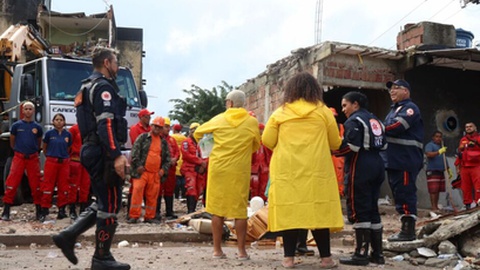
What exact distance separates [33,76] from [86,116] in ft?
19.0

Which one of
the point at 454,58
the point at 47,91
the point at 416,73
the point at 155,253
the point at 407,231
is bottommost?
the point at 155,253

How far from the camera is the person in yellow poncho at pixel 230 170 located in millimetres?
5359

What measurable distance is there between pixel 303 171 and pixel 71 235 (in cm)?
206

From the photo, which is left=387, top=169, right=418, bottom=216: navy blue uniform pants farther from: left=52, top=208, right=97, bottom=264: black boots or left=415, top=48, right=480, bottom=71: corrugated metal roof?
left=415, top=48, right=480, bottom=71: corrugated metal roof

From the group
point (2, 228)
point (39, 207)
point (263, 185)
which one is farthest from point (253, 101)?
point (2, 228)

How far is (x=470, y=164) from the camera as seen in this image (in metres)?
10.2

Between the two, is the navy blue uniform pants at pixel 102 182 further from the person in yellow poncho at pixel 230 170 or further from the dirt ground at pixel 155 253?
the person in yellow poncho at pixel 230 170

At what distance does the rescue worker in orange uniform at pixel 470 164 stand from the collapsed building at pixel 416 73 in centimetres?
145

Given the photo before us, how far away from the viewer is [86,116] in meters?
4.57

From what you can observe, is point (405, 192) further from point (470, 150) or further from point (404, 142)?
point (470, 150)

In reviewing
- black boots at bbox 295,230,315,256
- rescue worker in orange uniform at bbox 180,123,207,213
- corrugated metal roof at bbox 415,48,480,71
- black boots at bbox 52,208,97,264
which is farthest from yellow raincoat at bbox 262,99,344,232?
corrugated metal roof at bbox 415,48,480,71

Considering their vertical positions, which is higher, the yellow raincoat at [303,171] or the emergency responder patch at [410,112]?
the emergency responder patch at [410,112]

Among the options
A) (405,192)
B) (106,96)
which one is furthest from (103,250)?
(405,192)

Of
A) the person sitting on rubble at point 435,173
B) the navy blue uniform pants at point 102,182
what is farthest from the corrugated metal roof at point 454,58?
the navy blue uniform pants at point 102,182
